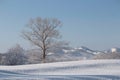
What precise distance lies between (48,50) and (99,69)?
19.5 m

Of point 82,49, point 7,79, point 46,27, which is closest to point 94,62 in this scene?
point 7,79

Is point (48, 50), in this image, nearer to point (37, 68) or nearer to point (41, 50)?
point (41, 50)

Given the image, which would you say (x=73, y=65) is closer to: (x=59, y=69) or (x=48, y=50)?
(x=59, y=69)

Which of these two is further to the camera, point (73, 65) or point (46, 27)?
point (46, 27)

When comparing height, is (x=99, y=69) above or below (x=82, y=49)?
below

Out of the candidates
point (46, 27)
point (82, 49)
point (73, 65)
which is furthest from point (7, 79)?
point (82, 49)

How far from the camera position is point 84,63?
9195mm

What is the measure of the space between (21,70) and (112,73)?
2898mm

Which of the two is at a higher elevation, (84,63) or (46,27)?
(46,27)

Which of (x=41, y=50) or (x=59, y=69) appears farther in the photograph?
(x=41, y=50)

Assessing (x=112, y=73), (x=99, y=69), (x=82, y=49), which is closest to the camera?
(x=112, y=73)

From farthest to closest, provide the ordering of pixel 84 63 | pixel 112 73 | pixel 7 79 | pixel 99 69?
1. pixel 84 63
2. pixel 99 69
3. pixel 112 73
4. pixel 7 79

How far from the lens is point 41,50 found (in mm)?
27969

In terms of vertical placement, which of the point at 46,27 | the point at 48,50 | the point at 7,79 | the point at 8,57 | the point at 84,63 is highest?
the point at 46,27
